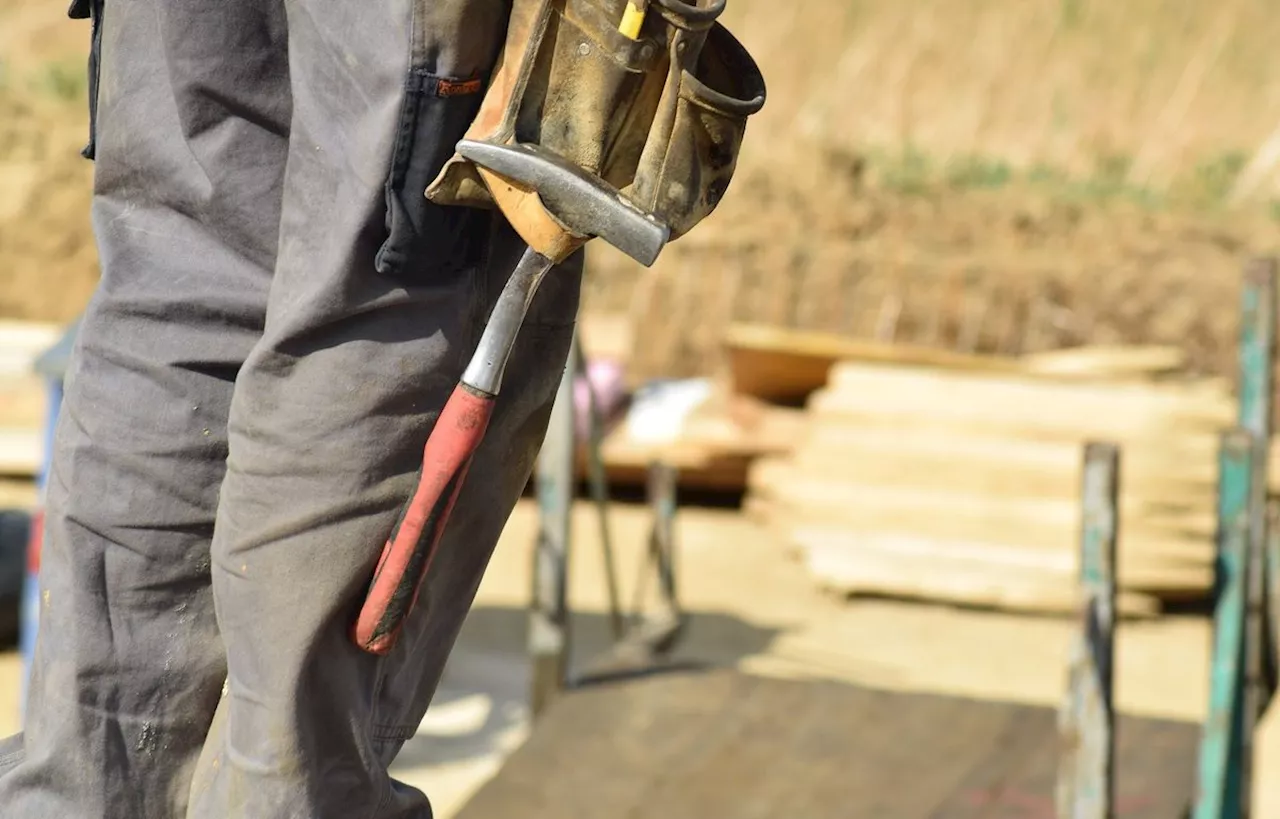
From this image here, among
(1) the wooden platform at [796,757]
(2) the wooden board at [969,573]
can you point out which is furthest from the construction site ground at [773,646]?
(1) the wooden platform at [796,757]

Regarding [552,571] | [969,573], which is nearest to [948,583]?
[969,573]

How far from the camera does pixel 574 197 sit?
161cm

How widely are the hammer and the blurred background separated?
255 centimetres

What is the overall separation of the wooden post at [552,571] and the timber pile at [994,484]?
2.93 meters

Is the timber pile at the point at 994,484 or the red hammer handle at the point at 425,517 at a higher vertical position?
the red hammer handle at the point at 425,517

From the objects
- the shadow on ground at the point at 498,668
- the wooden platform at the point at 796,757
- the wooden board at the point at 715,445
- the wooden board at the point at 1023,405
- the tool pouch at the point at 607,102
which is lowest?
the shadow on ground at the point at 498,668

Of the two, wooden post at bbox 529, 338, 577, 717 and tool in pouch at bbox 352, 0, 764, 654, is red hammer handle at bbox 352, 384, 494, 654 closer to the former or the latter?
tool in pouch at bbox 352, 0, 764, 654

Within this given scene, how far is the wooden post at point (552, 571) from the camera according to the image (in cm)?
508

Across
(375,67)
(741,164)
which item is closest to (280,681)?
(375,67)

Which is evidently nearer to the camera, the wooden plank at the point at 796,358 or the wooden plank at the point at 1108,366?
the wooden plank at the point at 1108,366

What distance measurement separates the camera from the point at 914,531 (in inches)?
308

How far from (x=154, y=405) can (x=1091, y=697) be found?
196 centimetres

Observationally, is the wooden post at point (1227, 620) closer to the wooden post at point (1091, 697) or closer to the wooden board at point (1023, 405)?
the wooden post at point (1091, 697)

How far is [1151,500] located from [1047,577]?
0.62m
